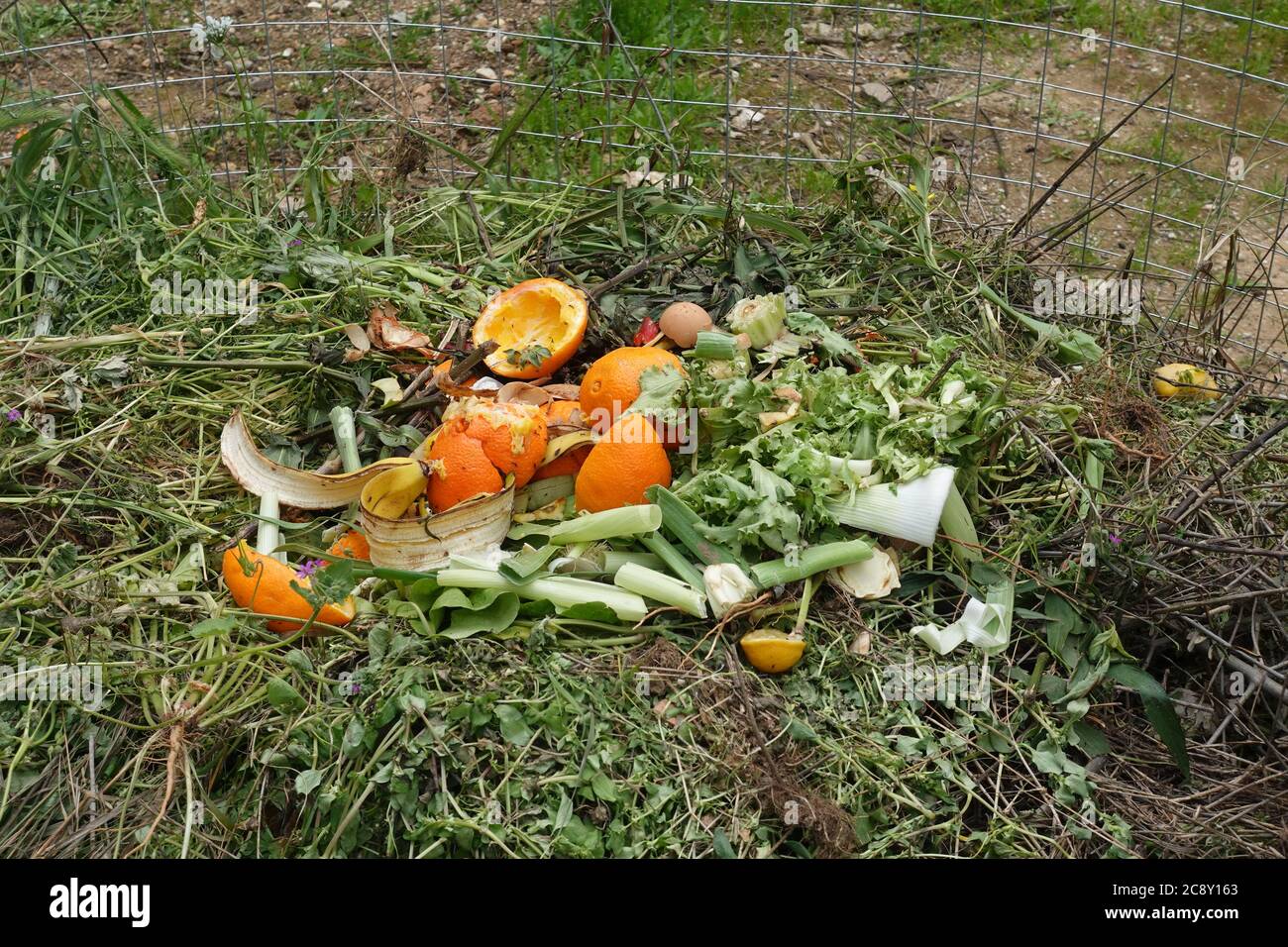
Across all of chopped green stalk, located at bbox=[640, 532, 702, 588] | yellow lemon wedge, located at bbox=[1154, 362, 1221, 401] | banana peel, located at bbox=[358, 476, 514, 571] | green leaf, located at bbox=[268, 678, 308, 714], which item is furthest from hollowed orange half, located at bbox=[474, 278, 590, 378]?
yellow lemon wedge, located at bbox=[1154, 362, 1221, 401]

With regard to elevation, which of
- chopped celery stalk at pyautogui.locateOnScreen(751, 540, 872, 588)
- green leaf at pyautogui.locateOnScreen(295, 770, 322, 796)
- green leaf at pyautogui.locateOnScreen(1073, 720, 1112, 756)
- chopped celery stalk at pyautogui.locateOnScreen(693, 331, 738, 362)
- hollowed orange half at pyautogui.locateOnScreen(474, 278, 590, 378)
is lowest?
green leaf at pyautogui.locateOnScreen(1073, 720, 1112, 756)

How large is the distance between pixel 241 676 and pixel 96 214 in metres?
1.92

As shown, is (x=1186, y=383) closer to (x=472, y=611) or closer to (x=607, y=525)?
(x=607, y=525)

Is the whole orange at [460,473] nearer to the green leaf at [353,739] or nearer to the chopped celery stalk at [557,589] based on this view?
the chopped celery stalk at [557,589]

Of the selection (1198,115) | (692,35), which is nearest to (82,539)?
(692,35)

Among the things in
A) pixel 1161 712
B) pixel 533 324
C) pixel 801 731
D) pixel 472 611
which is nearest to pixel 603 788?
pixel 801 731

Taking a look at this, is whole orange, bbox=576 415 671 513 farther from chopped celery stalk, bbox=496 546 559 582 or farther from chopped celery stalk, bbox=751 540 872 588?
chopped celery stalk, bbox=751 540 872 588

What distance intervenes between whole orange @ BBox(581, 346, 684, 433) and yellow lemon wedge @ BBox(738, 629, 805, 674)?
662 millimetres

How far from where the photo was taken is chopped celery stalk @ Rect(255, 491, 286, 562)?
2840 mm

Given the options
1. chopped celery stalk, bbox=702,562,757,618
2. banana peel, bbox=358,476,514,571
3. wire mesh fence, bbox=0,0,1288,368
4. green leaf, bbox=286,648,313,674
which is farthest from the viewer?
wire mesh fence, bbox=0,0,1288,368

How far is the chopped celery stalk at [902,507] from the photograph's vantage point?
2.72 metres

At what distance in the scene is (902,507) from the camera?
8.98ft

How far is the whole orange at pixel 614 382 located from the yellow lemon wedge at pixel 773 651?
66cm
